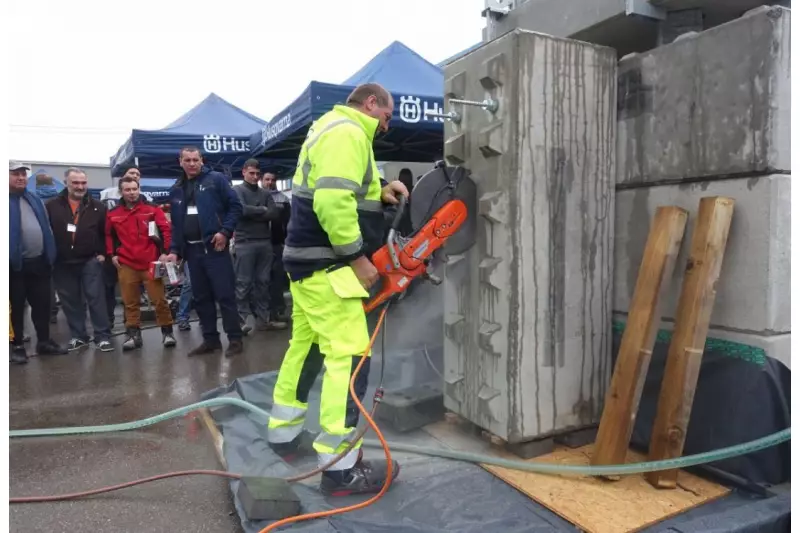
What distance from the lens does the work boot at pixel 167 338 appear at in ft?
19.9

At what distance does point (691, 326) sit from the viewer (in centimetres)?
246

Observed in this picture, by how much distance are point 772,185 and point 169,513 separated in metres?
2.88

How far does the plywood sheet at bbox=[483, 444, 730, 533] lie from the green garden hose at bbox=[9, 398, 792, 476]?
0.05 m

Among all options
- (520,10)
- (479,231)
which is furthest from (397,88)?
(479,231)

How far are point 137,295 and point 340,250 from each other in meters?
4.52

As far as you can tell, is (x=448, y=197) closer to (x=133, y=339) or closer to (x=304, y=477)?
(x=304, y=477)

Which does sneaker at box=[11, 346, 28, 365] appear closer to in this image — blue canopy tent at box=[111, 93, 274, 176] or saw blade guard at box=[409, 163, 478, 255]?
blue canopy tent at box=[111, 93, 274, 176]

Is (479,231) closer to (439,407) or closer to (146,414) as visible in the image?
(439,407)

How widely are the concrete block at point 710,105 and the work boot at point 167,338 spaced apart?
15.9ft

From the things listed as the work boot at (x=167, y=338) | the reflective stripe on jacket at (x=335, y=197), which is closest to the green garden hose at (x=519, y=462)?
the reflective stripe on jacket at (x=335, y=197)

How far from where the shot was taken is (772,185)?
235 cm

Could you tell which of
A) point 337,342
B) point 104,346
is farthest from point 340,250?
point 104,346

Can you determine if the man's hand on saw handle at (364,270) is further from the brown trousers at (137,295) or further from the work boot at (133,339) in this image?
the work boot at (133,339)

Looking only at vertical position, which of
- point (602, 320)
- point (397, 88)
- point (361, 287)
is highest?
point (397, 88)
